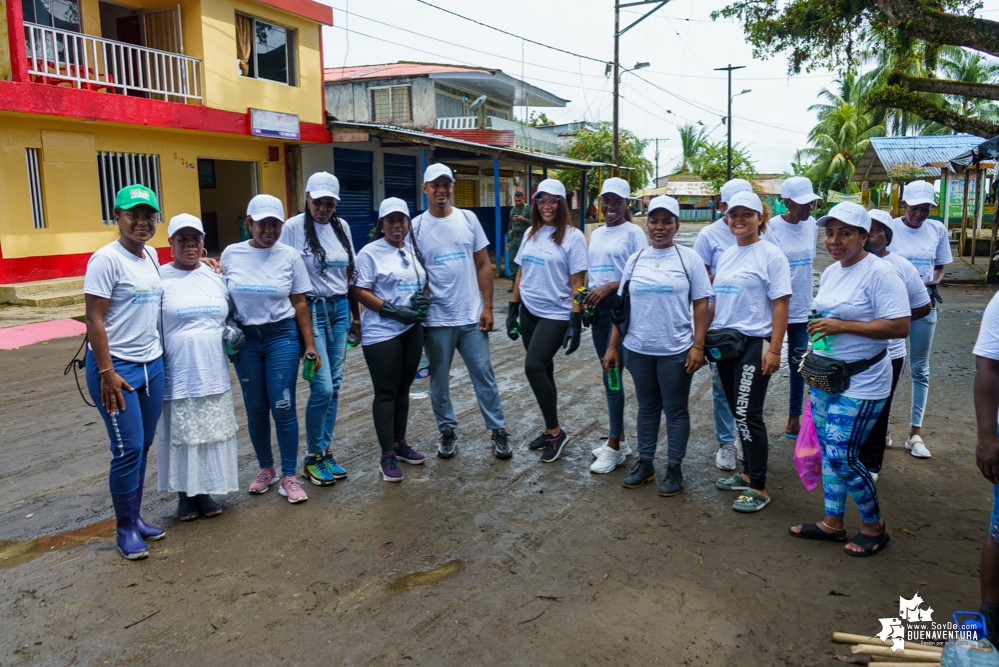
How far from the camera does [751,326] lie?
14.1 feet

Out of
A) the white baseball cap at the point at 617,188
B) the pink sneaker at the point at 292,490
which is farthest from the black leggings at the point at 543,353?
the pink sneaker at the point at 292,490

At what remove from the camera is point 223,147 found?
16.1m

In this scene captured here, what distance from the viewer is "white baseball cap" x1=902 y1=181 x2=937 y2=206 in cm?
547

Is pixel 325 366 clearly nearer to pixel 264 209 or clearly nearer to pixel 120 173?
pixel 264 209

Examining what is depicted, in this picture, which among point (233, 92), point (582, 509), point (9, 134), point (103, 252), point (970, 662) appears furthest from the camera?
point (233, 92)

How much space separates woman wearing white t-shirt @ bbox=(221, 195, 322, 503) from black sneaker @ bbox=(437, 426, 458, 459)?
3.44ft

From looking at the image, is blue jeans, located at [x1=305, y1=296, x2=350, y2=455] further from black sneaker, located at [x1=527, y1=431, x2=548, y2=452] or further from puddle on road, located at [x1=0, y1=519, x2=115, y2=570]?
black sneaker, located at [x1=527, y1=431, x2=548, y2=452]

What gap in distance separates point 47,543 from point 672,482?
3465mm

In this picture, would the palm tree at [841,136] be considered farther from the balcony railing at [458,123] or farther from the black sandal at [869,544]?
the black sandal at [869,544]

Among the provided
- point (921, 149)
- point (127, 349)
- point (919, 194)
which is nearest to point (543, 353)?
point (127, 349)

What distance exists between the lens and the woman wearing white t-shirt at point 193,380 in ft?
13.0

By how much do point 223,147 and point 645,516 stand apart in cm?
1456

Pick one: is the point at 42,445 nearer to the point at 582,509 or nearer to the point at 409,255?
the point at 409,255

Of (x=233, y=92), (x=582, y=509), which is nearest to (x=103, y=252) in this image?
(x=582, y=509)
